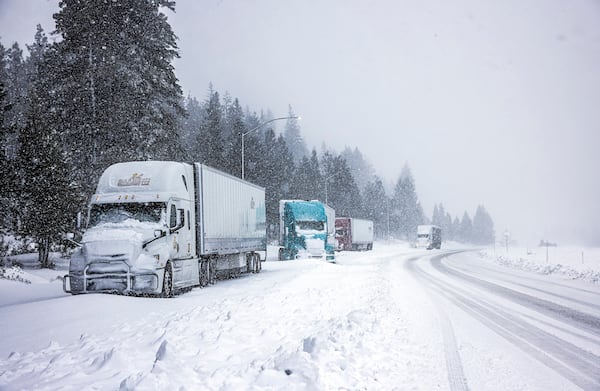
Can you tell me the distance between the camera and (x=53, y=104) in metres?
25.3

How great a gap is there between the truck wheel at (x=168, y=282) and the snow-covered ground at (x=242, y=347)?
147 centimetres

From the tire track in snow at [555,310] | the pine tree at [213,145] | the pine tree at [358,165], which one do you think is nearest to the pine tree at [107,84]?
the tire track in snow at [555,310]

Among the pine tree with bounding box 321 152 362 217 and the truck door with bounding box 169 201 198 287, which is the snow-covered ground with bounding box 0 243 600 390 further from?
the pine tree with bounding box 321 152 362 217

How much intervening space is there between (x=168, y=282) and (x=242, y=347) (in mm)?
7337

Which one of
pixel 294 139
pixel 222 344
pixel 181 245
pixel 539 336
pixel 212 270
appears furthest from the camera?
pixel 294 139

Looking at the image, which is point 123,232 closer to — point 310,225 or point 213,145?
point 310,225

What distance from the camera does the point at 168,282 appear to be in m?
13.5

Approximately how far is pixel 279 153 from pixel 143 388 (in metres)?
67.8

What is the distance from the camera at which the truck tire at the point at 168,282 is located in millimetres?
13211

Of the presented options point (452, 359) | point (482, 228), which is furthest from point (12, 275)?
point (482, 228)

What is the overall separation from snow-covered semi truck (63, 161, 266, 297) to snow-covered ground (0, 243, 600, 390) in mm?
1016

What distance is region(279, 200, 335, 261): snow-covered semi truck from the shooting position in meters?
29.0

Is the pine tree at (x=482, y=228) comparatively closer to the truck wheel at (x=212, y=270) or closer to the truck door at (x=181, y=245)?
the truck wheel at (x=212, y=270)

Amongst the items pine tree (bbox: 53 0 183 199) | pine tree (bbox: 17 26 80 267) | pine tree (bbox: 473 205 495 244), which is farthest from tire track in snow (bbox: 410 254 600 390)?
pine tree (bbox: 473 205 495 244)
